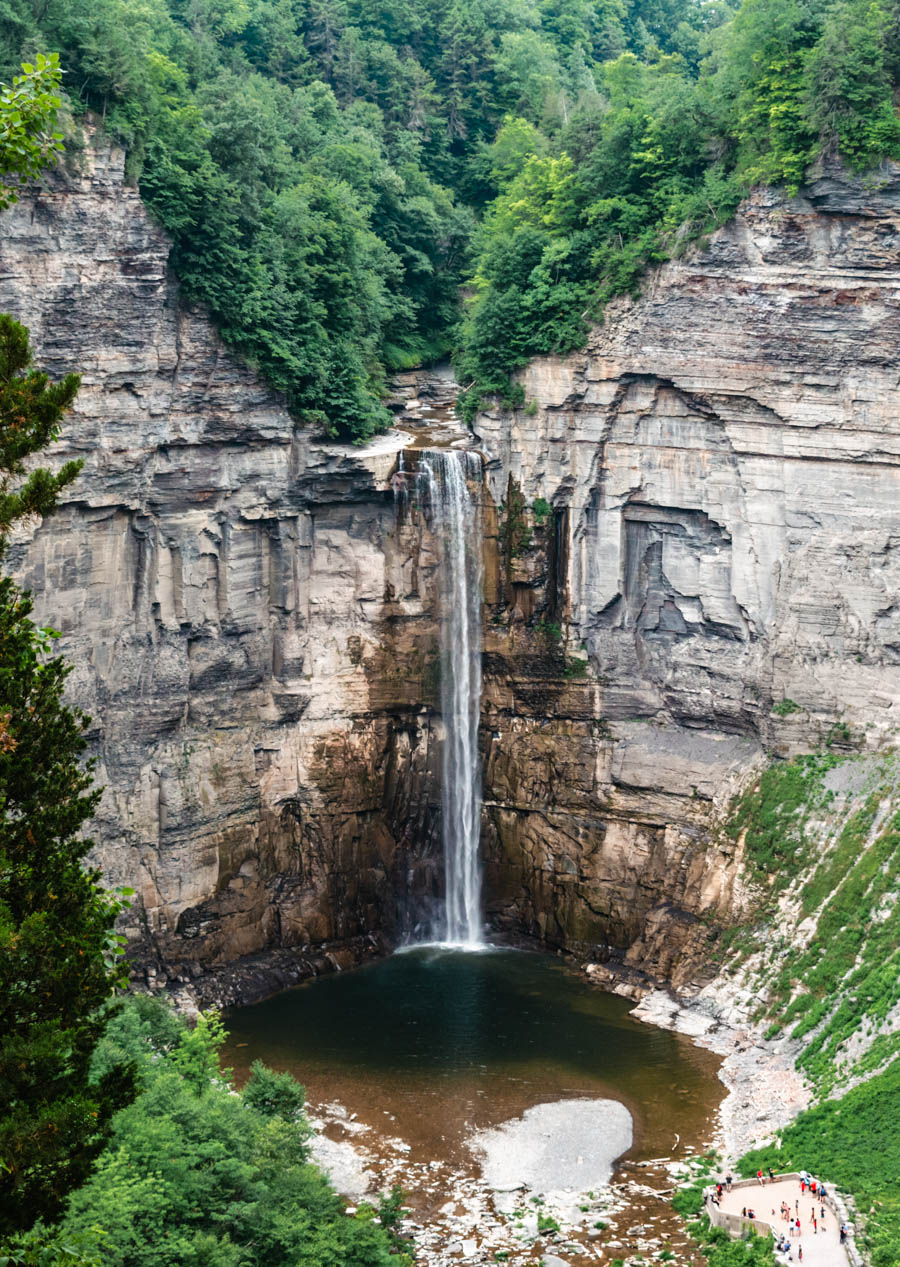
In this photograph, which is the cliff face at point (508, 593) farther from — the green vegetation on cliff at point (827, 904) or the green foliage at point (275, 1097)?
the green foliage at point (275, 1097)

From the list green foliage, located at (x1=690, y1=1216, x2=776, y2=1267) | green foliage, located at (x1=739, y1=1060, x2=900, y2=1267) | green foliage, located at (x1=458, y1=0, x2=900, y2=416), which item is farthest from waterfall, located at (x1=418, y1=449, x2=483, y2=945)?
green foliage, located at (x1=690, y1=1216, x2=776, y2=1267)

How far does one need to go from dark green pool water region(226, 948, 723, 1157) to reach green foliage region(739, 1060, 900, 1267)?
2710mm

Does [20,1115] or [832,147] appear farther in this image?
[832,147]

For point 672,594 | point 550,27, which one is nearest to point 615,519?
point 672,594

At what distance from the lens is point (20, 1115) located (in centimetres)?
1462

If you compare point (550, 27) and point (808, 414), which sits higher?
point (550, 27)

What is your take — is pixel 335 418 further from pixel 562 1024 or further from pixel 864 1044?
pixel 864 1044

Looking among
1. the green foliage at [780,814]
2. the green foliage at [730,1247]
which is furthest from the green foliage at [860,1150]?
the green foliage at [780,814]

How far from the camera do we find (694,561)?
4541cm

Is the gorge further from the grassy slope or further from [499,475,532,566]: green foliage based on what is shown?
the grassy slope

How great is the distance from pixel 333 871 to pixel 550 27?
131 ft

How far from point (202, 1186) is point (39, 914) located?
44.8 ft

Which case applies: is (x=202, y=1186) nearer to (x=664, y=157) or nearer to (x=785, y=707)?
(x=785, y=707)

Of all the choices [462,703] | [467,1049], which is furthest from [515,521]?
[467,1049]
